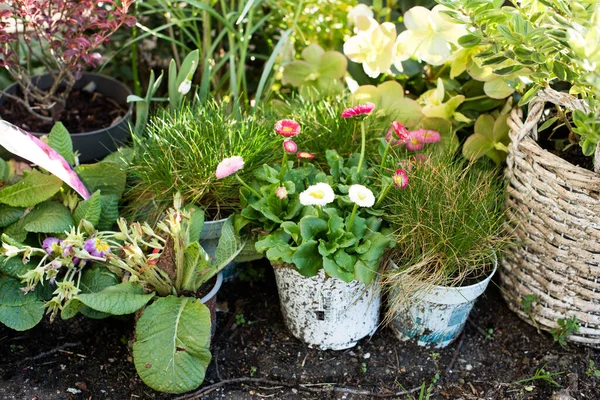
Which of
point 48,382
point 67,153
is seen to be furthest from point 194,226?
point 48,382

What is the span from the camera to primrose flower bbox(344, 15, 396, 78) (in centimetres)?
187

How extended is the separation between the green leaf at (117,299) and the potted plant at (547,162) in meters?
0.93

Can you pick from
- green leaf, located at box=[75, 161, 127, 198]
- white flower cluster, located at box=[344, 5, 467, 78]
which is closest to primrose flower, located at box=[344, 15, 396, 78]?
white flower cluster, located at box=[344, 5, 467, 78]

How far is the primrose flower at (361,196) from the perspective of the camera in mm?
1412

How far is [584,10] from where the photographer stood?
1.25 metres

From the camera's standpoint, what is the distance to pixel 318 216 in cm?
151

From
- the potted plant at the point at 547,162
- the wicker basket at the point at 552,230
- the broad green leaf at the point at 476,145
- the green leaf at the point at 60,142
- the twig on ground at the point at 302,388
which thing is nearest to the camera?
the potted plant at the point at 547,162

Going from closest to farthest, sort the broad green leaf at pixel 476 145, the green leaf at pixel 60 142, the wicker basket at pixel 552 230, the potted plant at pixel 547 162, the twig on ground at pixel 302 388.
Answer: the potted plant at pixel 547 162 < the wicker basket at pixel 552 230 < the twig on ground at pixel 302 388 < the green leaf at pixel 60 142 < the broad green leaf at pixel 476 145

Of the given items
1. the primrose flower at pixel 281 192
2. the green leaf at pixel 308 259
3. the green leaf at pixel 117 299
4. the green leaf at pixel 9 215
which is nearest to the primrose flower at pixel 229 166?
the primrose flower at pixel 281 192

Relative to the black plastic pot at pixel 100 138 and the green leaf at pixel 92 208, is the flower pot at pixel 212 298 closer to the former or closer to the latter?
the green leaf at pixel 92 208

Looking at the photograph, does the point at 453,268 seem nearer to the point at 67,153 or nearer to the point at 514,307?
the point at 514,307

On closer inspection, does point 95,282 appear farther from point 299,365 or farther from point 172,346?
point 299,365

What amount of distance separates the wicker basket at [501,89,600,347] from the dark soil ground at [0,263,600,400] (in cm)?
12

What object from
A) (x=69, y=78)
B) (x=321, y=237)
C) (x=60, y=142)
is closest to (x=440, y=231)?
(x=321, y=237)
